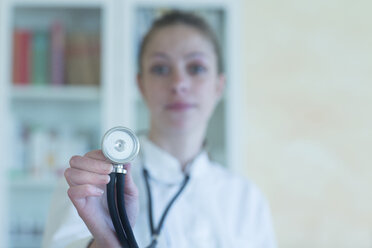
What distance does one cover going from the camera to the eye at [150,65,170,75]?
86 centimetres

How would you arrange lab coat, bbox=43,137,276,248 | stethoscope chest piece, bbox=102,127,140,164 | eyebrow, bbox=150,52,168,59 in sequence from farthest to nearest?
eyebrow, bbox=150,52,168,59
lab coat, bbox=43,137,276,248
stethoscope chest piece, bbox=102,127,140,164

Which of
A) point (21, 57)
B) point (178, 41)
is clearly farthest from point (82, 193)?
point (21, 57)

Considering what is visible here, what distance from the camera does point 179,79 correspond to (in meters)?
0.83

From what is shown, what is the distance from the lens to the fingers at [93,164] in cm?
40

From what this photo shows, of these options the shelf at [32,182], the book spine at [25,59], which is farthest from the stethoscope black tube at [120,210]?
the book spine at [25,59]

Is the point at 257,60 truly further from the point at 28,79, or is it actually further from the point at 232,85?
the point at 28,79

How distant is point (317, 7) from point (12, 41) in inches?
54.2

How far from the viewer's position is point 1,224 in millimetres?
1488

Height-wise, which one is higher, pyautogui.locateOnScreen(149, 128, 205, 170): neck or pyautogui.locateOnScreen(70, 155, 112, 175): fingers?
pyautogui.locateOnScreen(70, 155, 112, 175): fingers

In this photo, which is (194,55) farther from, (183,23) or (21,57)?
(21,57)

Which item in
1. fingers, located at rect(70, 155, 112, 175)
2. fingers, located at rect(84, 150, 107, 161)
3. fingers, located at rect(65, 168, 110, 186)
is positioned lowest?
fingers, located at rect(65, 168, 110, 186)

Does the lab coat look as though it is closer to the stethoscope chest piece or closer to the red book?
the stethoscope chest piece

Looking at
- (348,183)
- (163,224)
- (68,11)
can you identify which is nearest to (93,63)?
(68,11)

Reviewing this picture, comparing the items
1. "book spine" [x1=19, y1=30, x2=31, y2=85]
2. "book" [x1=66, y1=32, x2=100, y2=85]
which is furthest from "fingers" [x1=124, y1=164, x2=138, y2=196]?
"book spine" [x1=19, y1=30, x2=31, y2=85]
